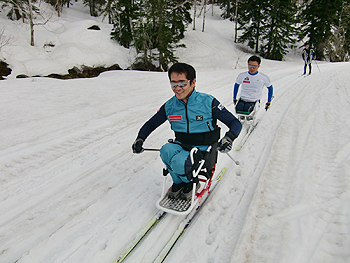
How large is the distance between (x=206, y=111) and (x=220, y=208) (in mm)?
1303

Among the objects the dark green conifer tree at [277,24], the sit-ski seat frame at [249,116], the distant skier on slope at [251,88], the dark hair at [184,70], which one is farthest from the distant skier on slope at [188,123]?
the dark green conifer tree at [277,24]

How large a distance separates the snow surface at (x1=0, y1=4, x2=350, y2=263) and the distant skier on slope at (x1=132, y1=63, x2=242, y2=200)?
70 centimetres

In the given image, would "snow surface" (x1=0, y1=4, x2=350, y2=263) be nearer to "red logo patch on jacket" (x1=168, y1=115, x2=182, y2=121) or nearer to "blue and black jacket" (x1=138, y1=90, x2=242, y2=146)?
"blue and black jacket" (x1=138, y1=90, x2=242, y2=146)

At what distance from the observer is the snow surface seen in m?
2.30

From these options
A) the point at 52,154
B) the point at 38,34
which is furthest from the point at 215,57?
the point at 52,154

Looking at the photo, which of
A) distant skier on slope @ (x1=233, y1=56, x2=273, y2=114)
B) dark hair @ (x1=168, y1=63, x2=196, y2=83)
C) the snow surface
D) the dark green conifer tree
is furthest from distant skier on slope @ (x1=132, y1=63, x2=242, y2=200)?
the dark green conifer tree

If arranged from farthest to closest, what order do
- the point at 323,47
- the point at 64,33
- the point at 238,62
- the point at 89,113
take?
the point at 323,47 < the point at 238,62 < the point at 64,33 < the point at 89,113

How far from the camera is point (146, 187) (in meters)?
3.37

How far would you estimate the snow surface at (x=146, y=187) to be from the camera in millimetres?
2305

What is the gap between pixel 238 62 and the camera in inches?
1054

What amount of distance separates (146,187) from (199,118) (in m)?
1.47

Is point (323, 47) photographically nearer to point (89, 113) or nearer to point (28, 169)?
point (89, 113)

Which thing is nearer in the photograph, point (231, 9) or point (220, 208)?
point (220, 208)

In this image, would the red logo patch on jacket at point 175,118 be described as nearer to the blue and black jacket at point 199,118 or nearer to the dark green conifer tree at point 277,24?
the blue and black jacket at point 199,118
